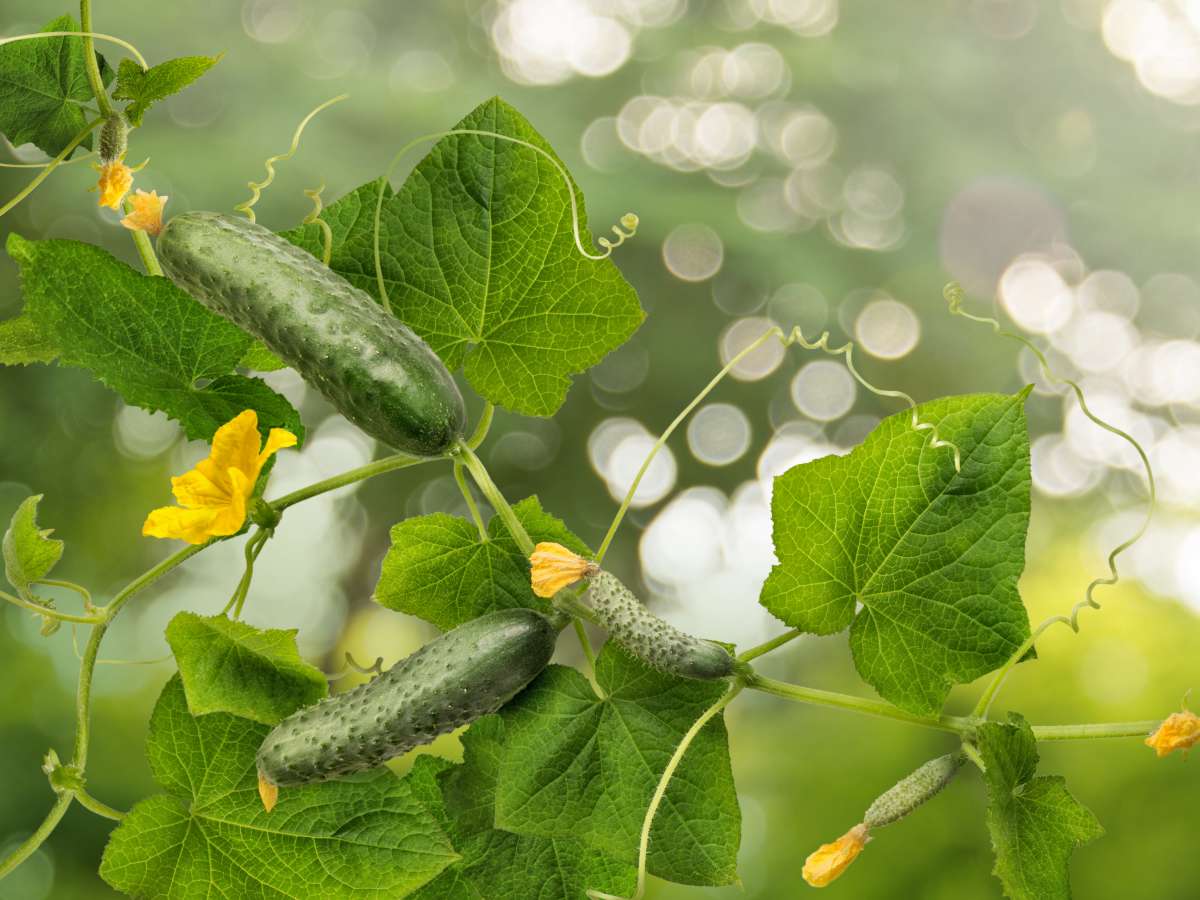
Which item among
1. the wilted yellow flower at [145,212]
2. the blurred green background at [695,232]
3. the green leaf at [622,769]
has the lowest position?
the blurred green background at [695,232]

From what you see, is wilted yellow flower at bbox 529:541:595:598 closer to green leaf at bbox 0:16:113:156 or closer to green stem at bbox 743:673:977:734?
green stem at bbox 743:673:977:734

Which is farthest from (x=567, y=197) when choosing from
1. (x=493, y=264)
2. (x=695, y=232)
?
(x=695, y=232)

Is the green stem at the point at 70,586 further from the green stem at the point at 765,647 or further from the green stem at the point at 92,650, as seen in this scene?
the green stem at the point at 765,647

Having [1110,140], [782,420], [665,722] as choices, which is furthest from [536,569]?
[1110,140]

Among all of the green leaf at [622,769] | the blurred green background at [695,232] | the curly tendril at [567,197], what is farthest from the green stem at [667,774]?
the blurred green background at [695,232]

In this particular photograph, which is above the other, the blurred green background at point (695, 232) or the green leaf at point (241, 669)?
the green leaf at point (241, 669)

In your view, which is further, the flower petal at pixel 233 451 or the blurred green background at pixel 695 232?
the blurred green background at pixel 695 232

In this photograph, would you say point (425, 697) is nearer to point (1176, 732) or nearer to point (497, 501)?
point (497, 501)
